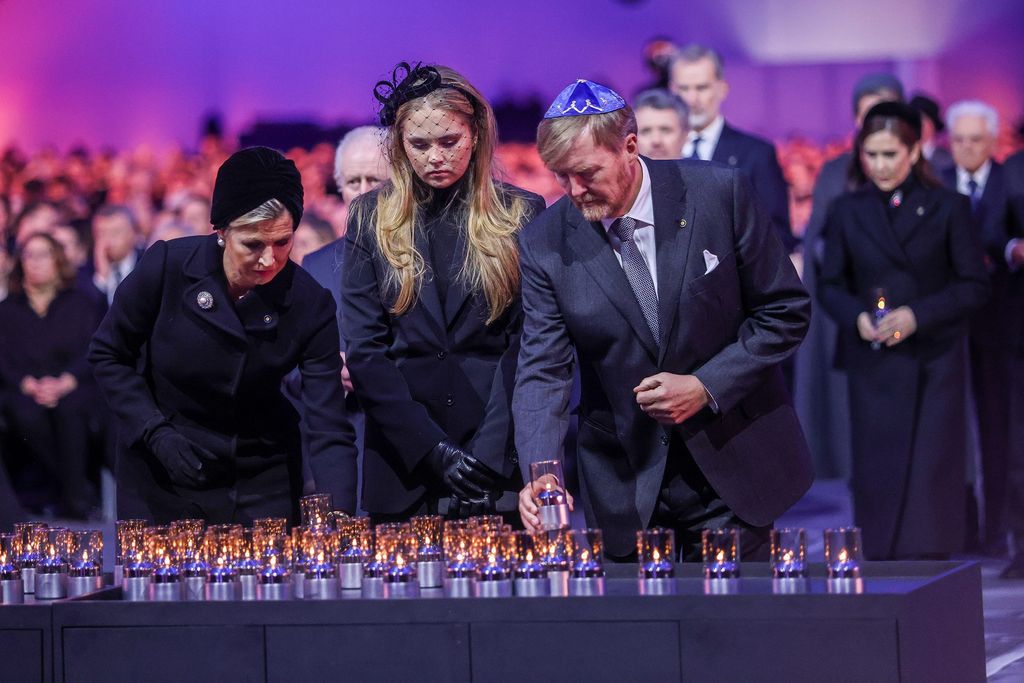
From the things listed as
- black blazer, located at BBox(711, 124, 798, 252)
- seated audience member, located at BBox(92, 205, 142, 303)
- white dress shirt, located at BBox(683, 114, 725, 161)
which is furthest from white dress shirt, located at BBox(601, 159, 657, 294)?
seated audience member, located at BBox(92, 205, 142, 303)

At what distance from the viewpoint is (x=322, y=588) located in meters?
3.46

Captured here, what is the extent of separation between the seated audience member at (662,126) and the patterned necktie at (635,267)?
133 inches

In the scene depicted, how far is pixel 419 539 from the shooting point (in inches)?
139

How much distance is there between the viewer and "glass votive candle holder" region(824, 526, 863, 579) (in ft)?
10.7

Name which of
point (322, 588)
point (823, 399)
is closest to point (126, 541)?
point (322, 588)

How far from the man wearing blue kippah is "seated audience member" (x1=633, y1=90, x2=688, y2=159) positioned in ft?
10.9

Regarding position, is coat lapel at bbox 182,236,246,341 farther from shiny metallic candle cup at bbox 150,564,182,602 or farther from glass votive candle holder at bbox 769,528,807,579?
glass votive candle holder at bbox 769,528,807,579

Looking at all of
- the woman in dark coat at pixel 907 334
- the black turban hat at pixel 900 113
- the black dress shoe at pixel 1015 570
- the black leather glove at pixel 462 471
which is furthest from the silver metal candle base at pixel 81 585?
the black dress shoe at pixel 1015 570

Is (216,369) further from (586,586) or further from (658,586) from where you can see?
(658,586)

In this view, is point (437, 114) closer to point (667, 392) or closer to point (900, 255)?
point (667, 392)

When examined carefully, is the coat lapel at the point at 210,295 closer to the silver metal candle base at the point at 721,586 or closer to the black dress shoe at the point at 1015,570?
the silver metal candle base at the point at 721,586

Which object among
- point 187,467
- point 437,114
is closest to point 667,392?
point 437,114

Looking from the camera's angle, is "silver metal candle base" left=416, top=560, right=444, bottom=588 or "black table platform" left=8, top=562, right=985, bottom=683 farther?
"silver metal candle base" left=416, top=560, right=444, bottom=588

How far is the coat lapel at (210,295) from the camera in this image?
4.33 meters
